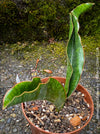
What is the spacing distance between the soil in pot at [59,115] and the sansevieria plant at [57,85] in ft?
0.27

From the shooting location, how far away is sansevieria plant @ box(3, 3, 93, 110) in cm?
64

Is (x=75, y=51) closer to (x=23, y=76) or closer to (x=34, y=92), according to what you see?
(x=34, y=92)

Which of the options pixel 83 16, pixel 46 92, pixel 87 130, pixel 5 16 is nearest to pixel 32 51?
pixel 5 16

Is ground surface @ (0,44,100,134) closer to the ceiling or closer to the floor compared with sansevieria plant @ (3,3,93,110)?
closer to the floor

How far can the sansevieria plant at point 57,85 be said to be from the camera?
637 millimetres

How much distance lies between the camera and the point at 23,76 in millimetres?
1543

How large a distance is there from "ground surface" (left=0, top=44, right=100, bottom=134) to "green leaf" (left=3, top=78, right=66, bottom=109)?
53cm

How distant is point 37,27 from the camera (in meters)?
1.75

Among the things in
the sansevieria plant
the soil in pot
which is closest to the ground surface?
the soil in pot

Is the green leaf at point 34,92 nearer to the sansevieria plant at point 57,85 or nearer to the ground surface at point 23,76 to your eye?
the sansevieria plant at point 57,85

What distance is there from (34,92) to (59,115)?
1.21ft

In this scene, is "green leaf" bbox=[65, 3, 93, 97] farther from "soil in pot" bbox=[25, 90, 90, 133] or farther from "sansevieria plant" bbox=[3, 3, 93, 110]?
"soil in pot" bbox=[25, 90, 90, 133]

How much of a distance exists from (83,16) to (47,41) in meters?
0.48

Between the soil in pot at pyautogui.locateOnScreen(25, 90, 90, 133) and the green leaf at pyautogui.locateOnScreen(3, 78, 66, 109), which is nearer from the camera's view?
the green leaf at pyautogui.locateOnScreen(3, 78, 66, 109)
